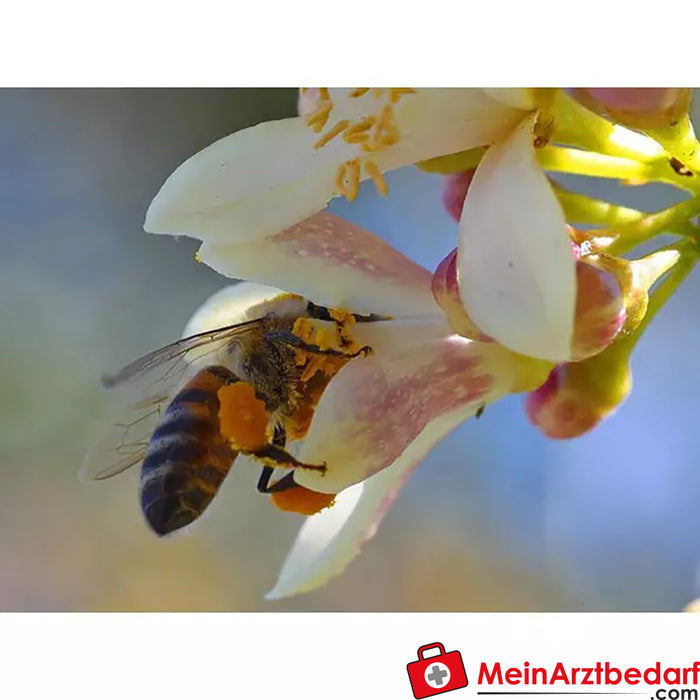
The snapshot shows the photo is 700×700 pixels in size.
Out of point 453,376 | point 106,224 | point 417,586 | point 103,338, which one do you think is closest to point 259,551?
point 417,586

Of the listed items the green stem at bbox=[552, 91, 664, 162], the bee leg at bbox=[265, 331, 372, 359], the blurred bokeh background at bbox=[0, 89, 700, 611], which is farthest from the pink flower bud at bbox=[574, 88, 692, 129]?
the blurred bokeh background at bbox=[0, 89, 700, 611]

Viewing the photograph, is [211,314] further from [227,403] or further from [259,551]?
[259,551]

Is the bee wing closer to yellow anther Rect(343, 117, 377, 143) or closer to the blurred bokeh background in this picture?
yellow anther Rect(343, 117, 377, 143)
